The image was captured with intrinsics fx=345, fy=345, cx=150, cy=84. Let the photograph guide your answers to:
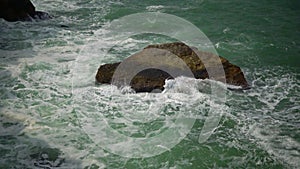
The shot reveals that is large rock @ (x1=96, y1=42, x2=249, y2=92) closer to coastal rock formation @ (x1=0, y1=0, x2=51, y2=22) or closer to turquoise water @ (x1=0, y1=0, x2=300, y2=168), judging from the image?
turquoise water @ (x1=0, y1=0, x2=300, y2=168)

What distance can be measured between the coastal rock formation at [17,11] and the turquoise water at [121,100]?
323 millimetres

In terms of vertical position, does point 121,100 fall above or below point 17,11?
below

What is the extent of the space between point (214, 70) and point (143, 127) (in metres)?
2.52

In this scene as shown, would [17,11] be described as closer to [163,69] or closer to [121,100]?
[163,69]

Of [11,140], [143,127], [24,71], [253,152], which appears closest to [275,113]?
[253,152]

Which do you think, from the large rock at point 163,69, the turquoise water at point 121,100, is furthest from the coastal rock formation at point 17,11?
the large rock at point 163,69

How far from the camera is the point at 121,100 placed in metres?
7.16

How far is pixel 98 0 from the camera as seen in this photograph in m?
14.6

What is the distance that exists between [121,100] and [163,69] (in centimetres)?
135

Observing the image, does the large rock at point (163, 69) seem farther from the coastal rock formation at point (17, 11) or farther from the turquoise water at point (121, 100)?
the coastal rock formation at point (17, 11)

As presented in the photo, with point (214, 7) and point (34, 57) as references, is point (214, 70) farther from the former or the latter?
point (214, 7)

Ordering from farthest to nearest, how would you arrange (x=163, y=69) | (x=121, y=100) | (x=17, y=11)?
1. (x=17, y=11)
2. (x=163, y=69)
3. (x=121, y=100)

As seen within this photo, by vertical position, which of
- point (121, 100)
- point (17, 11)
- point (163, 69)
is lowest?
point (121, 100)

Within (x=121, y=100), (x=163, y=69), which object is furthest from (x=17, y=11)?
(x=121, y=100)
